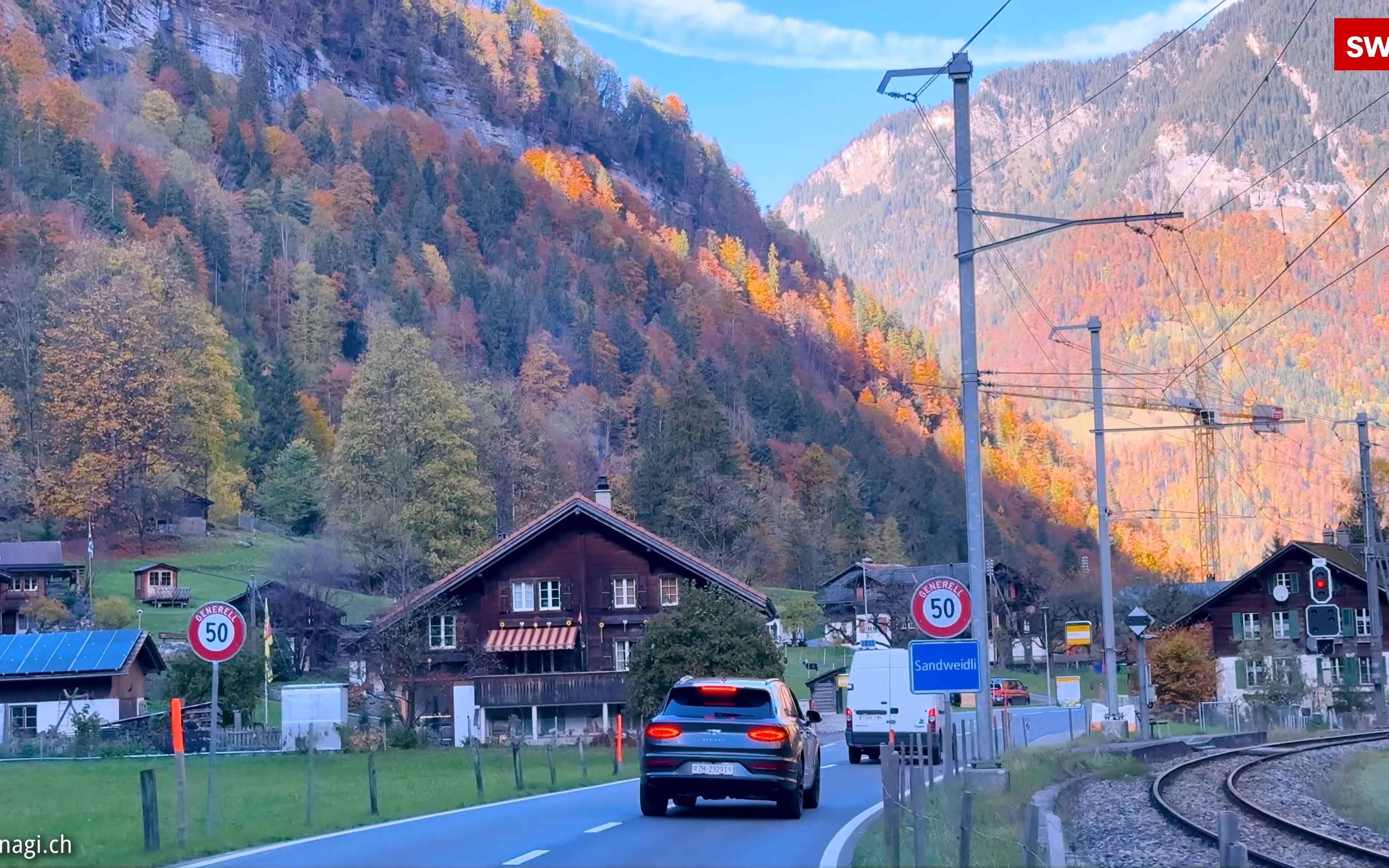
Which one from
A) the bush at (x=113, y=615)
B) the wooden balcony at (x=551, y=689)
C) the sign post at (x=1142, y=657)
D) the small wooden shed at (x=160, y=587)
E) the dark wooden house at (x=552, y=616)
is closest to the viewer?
the sign post at (x=1142, y=657)

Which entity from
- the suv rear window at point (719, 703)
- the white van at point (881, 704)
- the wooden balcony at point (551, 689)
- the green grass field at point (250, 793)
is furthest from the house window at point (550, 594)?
the suv rear window at point (719, 703)

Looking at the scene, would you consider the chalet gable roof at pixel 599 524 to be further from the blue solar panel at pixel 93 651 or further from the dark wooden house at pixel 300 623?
the dark wooden house at pixel 300 623

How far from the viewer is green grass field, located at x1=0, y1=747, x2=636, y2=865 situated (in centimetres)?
1738

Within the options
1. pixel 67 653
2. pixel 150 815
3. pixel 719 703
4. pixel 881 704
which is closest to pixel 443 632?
pixel 67 653

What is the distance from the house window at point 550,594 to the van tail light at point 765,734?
38.2 m

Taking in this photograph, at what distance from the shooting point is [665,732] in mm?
18812

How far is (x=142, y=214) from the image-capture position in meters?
139

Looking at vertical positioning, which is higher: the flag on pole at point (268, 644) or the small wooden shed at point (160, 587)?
the small wooden shed at point (160, 587)

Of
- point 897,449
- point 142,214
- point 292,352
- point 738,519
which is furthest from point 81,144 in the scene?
point 897,449

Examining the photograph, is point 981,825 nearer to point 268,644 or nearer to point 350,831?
point 350,831

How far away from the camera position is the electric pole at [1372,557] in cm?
4659

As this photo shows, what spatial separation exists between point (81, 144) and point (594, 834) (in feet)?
442

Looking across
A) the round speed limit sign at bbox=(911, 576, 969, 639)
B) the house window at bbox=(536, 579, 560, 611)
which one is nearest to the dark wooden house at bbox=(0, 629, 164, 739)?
the house window at bbox=(536, 579, 560, 611)

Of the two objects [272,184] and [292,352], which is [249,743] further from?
[272,184]
